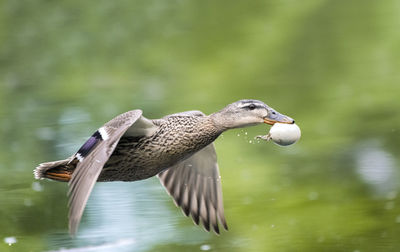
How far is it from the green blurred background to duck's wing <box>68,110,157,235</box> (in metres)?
1.56

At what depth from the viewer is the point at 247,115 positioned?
152 inches

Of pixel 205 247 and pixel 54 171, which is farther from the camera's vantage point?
pixel 205 247

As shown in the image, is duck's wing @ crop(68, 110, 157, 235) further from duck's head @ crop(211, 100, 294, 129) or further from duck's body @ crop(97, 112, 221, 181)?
duck's head @ crop(211, 100, 294, 129)

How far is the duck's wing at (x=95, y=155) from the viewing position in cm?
319

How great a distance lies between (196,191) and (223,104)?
2804 millimetres

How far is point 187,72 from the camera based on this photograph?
791 centimetres

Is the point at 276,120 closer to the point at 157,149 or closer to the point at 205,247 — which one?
the point at 157,149

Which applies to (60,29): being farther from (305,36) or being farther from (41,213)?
(41,213)

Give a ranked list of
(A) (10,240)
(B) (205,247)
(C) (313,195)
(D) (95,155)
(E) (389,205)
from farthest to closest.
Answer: (C) (313,195), (E) (389,205), (A) (10,240), (B) (205,247), (D) (95,155)

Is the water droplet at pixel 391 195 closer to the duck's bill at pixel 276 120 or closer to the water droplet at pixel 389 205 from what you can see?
the water droplet at pixel 389 205

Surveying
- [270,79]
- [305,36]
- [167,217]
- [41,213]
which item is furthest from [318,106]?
[41,213]

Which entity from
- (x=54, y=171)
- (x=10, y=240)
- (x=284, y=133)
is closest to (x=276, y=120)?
(x=284, y=133)

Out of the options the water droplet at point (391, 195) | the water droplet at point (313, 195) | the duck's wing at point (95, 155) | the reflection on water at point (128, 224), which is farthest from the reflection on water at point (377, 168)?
the duck's wing at point (95, 155)

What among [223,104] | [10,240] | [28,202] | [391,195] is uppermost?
[223,104]
